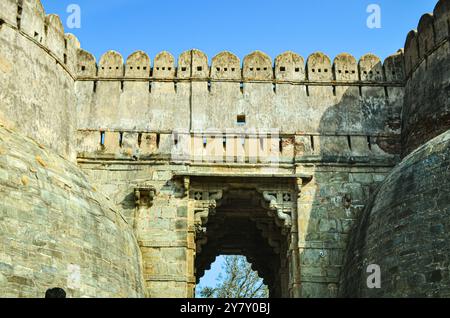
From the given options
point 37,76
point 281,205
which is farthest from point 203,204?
point 37,76

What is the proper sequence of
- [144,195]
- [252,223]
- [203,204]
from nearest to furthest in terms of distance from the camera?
1. [144,195]
2. [203,204]
3. [252,223]

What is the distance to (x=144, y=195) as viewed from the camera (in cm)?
1139

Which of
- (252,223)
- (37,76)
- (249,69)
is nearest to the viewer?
(37,76)

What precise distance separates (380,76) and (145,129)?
4.04m

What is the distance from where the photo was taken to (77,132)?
39.4ft

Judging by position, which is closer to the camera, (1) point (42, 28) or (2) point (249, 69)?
(1) point (42, 28)

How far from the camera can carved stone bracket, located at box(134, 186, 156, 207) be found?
447 inches

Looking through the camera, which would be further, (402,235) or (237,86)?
(237,86)

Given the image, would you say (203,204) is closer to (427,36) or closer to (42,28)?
(42,28)

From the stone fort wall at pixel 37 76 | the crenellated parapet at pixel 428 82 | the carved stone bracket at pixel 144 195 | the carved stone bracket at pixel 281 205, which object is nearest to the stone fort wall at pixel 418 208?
the crenellated parapet at pixel 428 82

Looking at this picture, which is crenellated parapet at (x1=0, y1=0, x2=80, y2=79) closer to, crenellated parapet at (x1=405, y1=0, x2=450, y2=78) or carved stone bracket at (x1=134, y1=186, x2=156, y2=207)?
carved stone bracket at (x1=134, y1=186, x2=156, y2=207)

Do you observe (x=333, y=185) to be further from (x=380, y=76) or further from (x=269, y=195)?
(x=380, y=76)

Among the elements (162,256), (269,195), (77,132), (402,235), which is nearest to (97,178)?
(77,132)

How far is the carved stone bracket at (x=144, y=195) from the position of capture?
37.2ft
